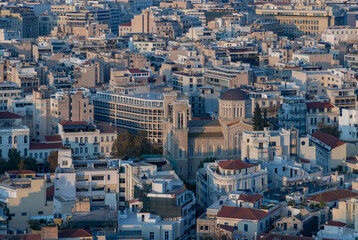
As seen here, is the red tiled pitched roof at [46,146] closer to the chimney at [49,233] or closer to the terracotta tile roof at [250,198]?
the terracotta tile roof at [250,198]

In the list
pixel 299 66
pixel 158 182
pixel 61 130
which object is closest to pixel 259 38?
pixel 299 66

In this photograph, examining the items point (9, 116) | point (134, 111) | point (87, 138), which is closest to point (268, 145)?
point (87, 138)

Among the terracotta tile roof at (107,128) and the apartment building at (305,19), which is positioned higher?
the apartment building at (305,19)

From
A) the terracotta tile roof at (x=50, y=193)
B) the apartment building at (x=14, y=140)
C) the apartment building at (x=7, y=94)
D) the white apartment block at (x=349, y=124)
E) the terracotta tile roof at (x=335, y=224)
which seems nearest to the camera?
the terracotta tile roof at (x=335, y=224)

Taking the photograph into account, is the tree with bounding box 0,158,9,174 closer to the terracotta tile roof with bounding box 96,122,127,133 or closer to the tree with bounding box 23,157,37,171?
the tree with bounding box 23,157,37,171

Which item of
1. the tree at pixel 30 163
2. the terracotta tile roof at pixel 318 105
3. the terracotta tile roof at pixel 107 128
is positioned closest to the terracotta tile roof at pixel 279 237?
the tree at pixel 30 163

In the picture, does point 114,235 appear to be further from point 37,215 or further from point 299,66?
point 299,66

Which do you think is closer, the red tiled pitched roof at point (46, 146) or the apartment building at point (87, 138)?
the red tiled pitched roof at point (46, 146)
